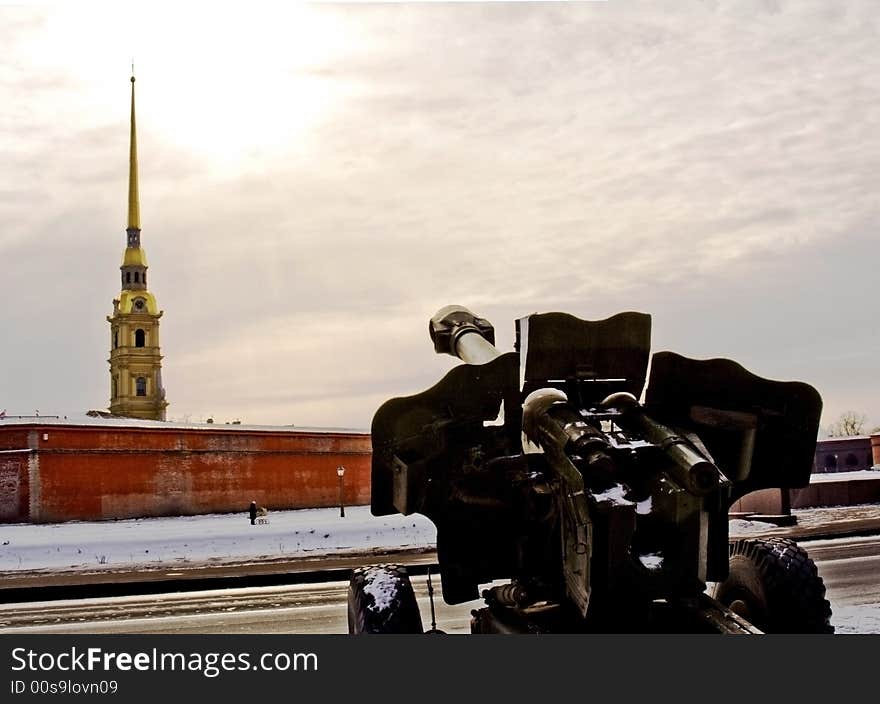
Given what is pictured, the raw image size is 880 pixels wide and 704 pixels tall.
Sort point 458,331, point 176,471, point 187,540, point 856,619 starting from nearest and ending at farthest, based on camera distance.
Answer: point 458,331
point 856,619
point 187,540
point 176,471

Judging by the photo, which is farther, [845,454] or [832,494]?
[845,454]

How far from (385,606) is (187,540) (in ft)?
77.0

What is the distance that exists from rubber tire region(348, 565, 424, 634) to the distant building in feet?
175

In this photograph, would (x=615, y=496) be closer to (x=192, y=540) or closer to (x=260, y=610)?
(x=260, y=610)

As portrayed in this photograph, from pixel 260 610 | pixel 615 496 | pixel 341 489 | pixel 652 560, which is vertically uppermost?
pixel 615 496

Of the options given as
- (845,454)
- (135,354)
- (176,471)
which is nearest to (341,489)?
(176,471)

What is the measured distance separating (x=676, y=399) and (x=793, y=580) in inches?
43.0

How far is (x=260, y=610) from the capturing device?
12109 mm

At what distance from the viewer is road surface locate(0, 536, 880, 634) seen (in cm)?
1010

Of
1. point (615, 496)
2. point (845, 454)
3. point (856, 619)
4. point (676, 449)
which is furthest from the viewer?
point (845, 454)

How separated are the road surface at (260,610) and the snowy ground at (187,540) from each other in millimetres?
6586

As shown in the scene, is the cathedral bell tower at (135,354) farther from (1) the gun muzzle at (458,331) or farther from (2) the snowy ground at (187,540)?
(1) the gun muzzle at (458,331)

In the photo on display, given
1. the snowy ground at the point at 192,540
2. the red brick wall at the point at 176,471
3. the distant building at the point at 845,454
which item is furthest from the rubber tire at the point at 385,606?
the distant building at the point at 845,454

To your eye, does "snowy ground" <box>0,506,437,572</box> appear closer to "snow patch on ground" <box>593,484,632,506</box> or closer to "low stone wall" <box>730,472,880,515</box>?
"low stone wall" <box>730,472,880,515</box>
